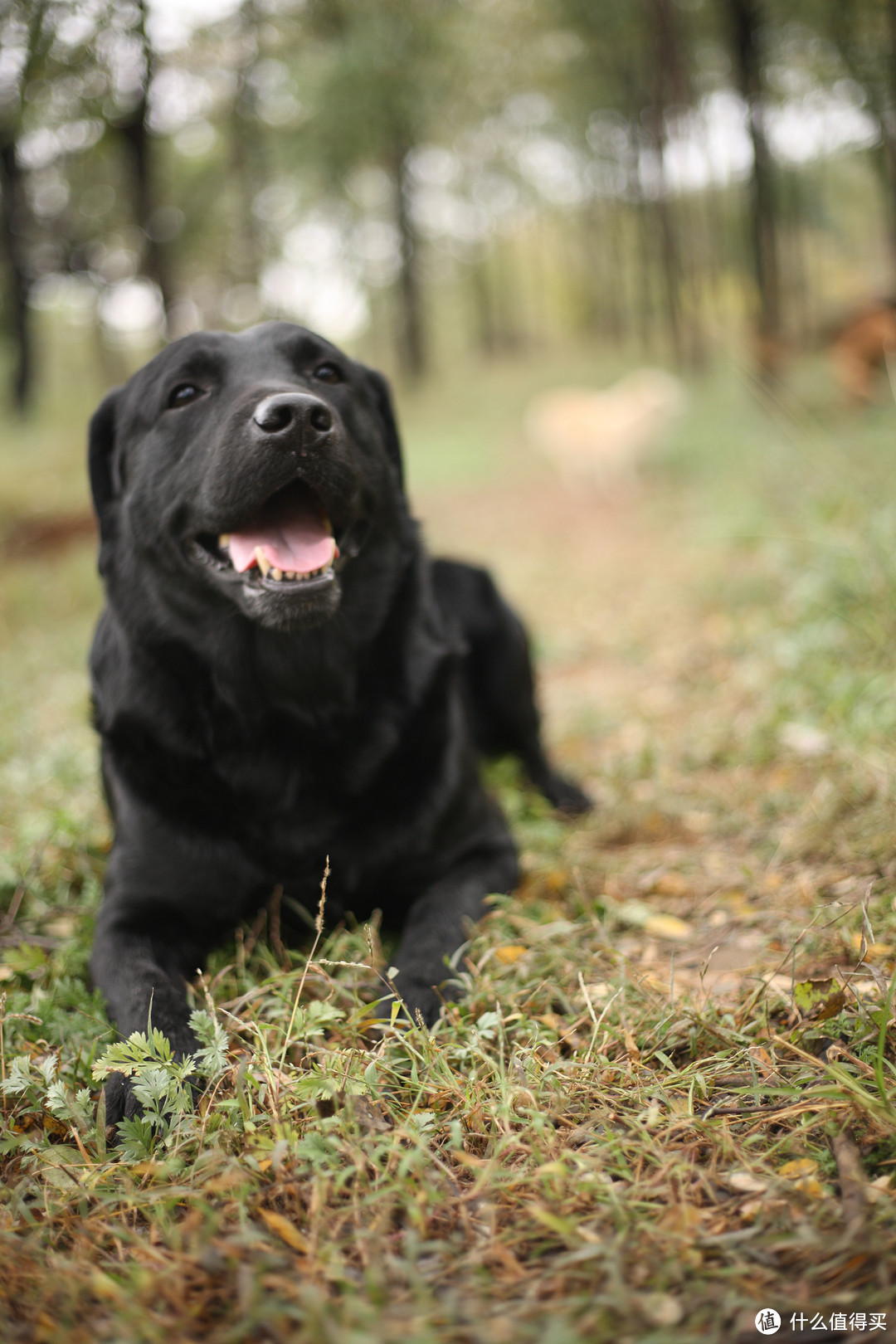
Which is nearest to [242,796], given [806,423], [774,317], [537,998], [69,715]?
[537,998]

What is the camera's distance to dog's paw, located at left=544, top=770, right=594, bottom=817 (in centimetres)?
302

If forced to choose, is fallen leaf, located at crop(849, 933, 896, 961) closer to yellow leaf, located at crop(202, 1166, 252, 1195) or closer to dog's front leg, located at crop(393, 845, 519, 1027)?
dog's front leg, located at crop(393, 845, 519, 1027)

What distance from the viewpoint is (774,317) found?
12117mm

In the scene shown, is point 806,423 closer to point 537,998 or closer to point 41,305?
point 537,998

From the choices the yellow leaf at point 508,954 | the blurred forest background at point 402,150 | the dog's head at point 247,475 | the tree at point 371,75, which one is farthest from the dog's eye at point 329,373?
the tree at point 371,75

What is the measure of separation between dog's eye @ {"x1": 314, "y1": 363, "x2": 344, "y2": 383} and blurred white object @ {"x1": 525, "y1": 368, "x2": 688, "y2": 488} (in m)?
8.59

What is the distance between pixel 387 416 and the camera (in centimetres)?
262

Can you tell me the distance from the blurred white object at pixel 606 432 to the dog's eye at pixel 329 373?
859 cm

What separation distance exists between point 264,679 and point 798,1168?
1464mm

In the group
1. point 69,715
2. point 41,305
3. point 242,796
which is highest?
point 41,305

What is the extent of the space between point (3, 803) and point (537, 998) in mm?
2431

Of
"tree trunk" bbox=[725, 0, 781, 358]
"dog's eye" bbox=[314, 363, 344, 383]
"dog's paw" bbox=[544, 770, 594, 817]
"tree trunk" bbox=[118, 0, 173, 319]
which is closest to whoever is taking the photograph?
"dog's eye" bbox=[314, 363, 344, 383]

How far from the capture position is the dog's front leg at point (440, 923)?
173cm

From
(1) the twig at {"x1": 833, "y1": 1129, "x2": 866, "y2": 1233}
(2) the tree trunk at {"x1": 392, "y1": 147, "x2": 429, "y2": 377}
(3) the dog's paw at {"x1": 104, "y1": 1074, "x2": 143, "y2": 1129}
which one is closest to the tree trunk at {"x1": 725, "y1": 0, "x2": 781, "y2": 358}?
(2) the tree trunk at {"x1": 392, "y1": 147, "x2": 429, "y2": 377}
